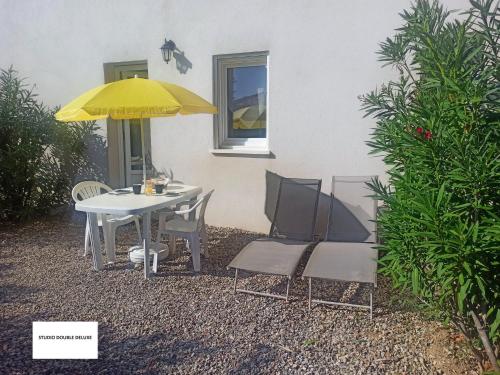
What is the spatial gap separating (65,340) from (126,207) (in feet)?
5.55

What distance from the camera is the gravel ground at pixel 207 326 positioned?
329cm

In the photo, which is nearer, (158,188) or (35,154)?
(158,188)

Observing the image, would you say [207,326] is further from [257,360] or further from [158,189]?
[158,189]

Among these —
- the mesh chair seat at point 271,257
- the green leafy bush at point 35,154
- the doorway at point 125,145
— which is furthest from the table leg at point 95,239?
the green leafy bush at point 35,154

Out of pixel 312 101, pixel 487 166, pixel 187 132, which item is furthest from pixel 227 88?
pixel 487 166

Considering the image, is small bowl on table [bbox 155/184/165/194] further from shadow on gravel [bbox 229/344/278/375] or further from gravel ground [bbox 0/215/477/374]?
shadow on gravel [bbox 229/344/278/375]

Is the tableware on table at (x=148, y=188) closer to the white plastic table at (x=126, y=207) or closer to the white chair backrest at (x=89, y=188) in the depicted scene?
the white plastic table at (x=126, y=207)

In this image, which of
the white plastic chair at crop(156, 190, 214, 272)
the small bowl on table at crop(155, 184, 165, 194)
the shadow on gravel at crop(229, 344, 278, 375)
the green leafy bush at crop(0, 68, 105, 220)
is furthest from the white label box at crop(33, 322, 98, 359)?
the green leafy bush at crop(0, 68, 105, 220)

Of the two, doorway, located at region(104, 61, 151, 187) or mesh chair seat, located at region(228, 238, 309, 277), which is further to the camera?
doorway, located at region(104, 61, 151, 187)

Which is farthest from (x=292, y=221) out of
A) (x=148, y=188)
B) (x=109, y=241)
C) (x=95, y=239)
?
(x=95, y=239)

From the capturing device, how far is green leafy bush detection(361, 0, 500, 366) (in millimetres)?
2609

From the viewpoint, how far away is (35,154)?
25.9 feet

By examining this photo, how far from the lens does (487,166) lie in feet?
8.34

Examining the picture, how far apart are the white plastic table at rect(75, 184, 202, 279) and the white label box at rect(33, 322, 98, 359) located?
4.28 feet
